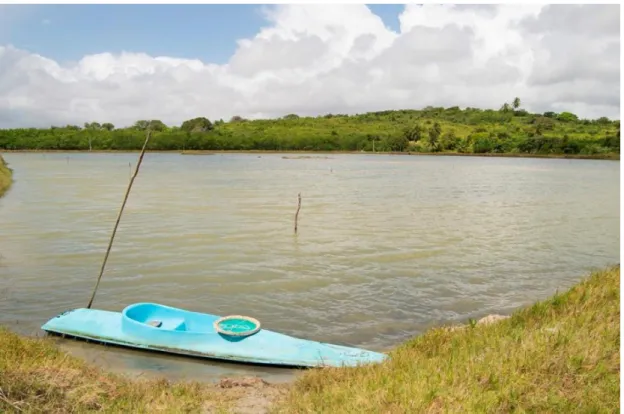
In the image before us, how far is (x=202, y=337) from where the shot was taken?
1007cm

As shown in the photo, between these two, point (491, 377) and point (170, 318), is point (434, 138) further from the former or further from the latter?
point (491, 377)

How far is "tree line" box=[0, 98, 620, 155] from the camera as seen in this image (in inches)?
5500

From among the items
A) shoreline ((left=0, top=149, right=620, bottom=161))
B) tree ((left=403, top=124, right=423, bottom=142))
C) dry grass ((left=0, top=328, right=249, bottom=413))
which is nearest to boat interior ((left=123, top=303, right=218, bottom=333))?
dry grass ((left=0, top=328, right=249, bottom=413))

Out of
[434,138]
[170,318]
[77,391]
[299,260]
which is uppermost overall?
[434,138]

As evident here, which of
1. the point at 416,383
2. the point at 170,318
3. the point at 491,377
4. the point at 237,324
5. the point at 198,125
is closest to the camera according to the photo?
the point at 416,383

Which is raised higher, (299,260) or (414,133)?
(414,133)

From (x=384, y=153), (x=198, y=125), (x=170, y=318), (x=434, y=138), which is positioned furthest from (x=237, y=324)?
(x=198, y=125)

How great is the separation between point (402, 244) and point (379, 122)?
17887 cm

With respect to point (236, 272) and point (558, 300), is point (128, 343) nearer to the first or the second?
point (236, 272)

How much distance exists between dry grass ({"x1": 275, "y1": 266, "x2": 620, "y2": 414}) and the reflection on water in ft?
9.51

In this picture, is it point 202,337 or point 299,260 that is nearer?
point 202,337

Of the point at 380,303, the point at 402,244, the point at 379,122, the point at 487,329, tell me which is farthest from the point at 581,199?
the point at 379,122

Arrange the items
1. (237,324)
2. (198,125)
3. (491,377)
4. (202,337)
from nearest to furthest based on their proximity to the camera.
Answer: (491,377), (202,337), (237,324), (198,125)

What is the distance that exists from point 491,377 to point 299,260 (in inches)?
513
